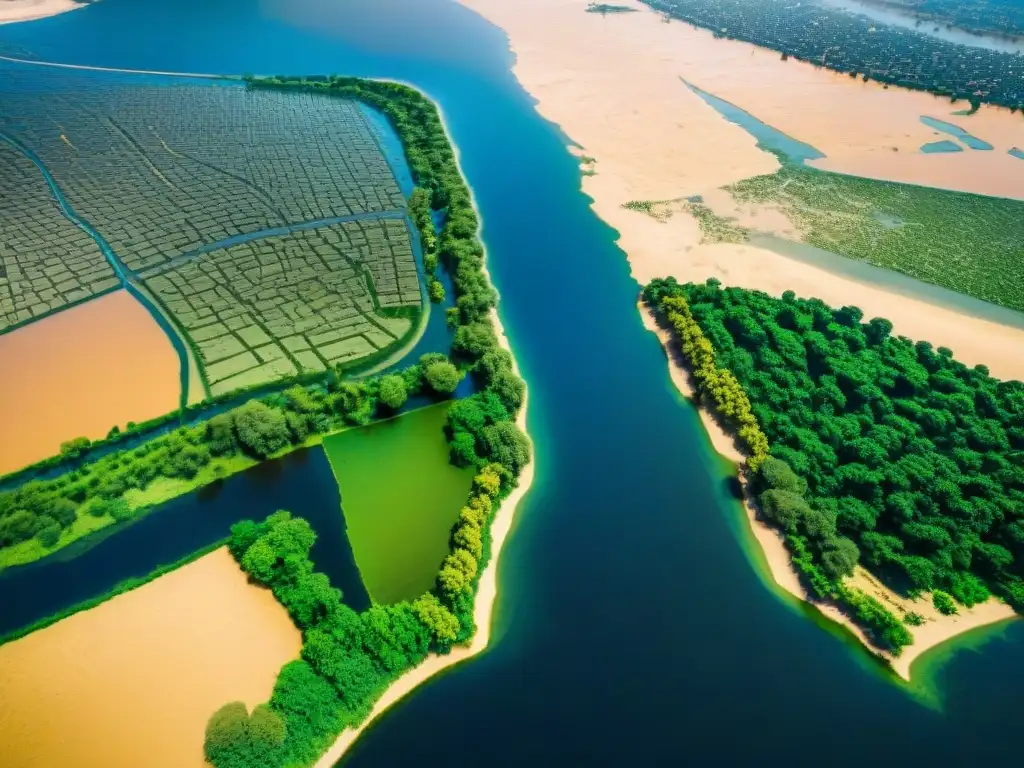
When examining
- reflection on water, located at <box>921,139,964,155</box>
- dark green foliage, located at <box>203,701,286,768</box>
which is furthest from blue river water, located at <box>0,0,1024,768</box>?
reflection on water, located at <box>921,139,964,155</box>

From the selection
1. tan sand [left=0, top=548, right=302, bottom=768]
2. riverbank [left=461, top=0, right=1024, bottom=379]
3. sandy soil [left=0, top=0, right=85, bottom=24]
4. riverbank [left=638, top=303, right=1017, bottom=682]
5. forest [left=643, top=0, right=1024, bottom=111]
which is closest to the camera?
tan sand [left=0, top=548, right=302, bottom=768]

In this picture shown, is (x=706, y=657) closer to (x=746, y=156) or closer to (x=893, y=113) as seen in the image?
(x=746, y=156)

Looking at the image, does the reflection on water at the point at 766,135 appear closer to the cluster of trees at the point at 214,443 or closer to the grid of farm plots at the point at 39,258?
the cluster of trees at the point at 214,443

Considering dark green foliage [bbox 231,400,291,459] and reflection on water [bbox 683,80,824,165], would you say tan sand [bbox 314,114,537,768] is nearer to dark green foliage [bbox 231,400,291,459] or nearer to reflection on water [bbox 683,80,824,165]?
dark green foliage [bbox 231,400,291,459]

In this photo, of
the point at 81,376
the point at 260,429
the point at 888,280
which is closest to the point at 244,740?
the point at 260,429

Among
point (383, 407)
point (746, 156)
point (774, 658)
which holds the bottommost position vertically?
point (774, 658)

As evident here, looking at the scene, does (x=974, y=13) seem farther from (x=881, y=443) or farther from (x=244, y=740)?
(x=244, y=740)

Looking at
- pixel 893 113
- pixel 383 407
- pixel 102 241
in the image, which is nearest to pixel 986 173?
pixel 893 113
